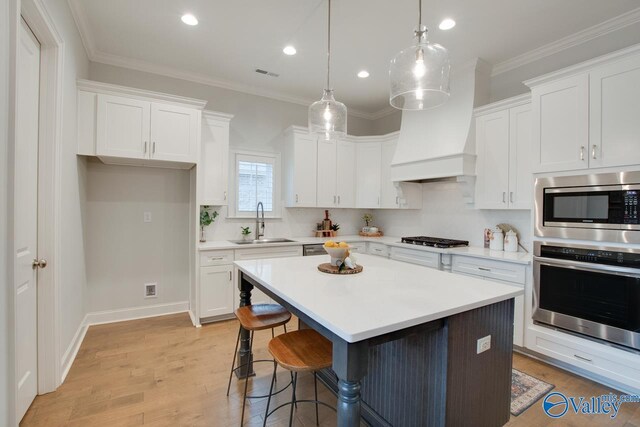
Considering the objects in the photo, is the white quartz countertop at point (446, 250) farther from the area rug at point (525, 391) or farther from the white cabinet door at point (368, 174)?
the area rug at point (525, 391)

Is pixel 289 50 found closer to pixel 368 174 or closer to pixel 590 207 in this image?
pixel 368 174

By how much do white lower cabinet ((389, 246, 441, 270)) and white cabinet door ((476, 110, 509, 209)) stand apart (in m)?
0.79

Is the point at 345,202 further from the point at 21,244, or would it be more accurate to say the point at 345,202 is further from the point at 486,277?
the point at 21,244

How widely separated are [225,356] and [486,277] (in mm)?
2667

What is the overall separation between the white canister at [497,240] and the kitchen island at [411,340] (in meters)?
1.76

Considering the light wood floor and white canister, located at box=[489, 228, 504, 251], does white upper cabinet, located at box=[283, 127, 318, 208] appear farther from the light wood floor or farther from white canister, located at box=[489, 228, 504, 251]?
white canister, located at box=[489, 228, 504, 251]

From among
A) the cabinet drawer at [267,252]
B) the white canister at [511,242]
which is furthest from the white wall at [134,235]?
the white canister at [511,242]

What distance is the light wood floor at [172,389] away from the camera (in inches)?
76.7

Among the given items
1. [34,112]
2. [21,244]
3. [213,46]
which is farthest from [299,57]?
[21,244]

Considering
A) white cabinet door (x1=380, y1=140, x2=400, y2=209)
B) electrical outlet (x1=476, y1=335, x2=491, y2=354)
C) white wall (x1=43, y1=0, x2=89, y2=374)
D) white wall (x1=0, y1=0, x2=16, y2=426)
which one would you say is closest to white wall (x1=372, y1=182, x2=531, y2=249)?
white cabinet door (x1=380, y1=140, x2=400, y2=209)

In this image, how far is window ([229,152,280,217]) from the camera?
13.9 ft

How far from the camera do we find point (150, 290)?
12.3ft
